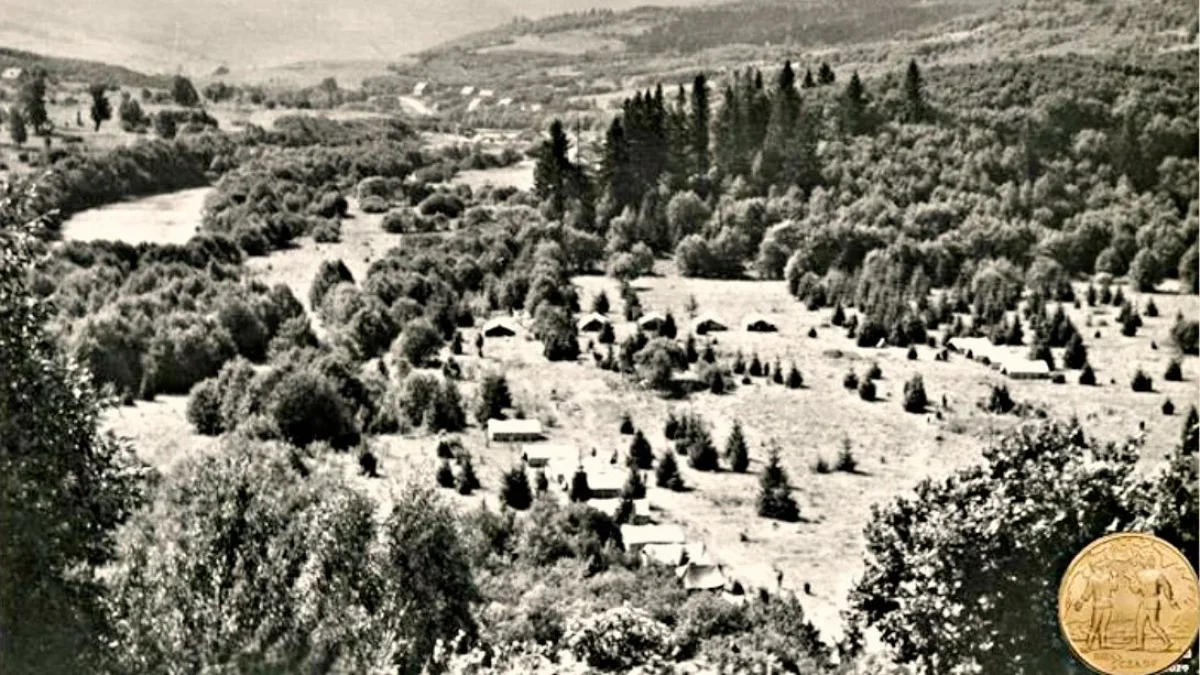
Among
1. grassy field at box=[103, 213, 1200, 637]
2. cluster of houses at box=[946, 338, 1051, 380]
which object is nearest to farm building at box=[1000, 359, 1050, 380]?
cluster of houses at box=[946, 338, 1051, 380]

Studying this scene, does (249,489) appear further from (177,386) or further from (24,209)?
(177,386)

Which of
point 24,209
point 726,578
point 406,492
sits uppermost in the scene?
point 24,209

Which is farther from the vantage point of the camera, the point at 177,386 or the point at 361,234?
the point at 361,234

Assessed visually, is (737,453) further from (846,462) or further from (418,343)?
(418,343)

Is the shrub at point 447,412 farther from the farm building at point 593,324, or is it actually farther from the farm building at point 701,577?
the farm building at point 593,324

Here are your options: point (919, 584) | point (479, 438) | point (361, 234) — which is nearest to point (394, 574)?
point (919, 584)

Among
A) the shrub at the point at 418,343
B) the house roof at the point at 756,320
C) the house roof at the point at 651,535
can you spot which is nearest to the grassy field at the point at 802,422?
the house roof at the point at 756,320

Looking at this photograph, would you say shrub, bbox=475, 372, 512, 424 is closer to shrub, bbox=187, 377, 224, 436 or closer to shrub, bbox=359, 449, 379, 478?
shrub, bbox=359, 449, 379, 478
